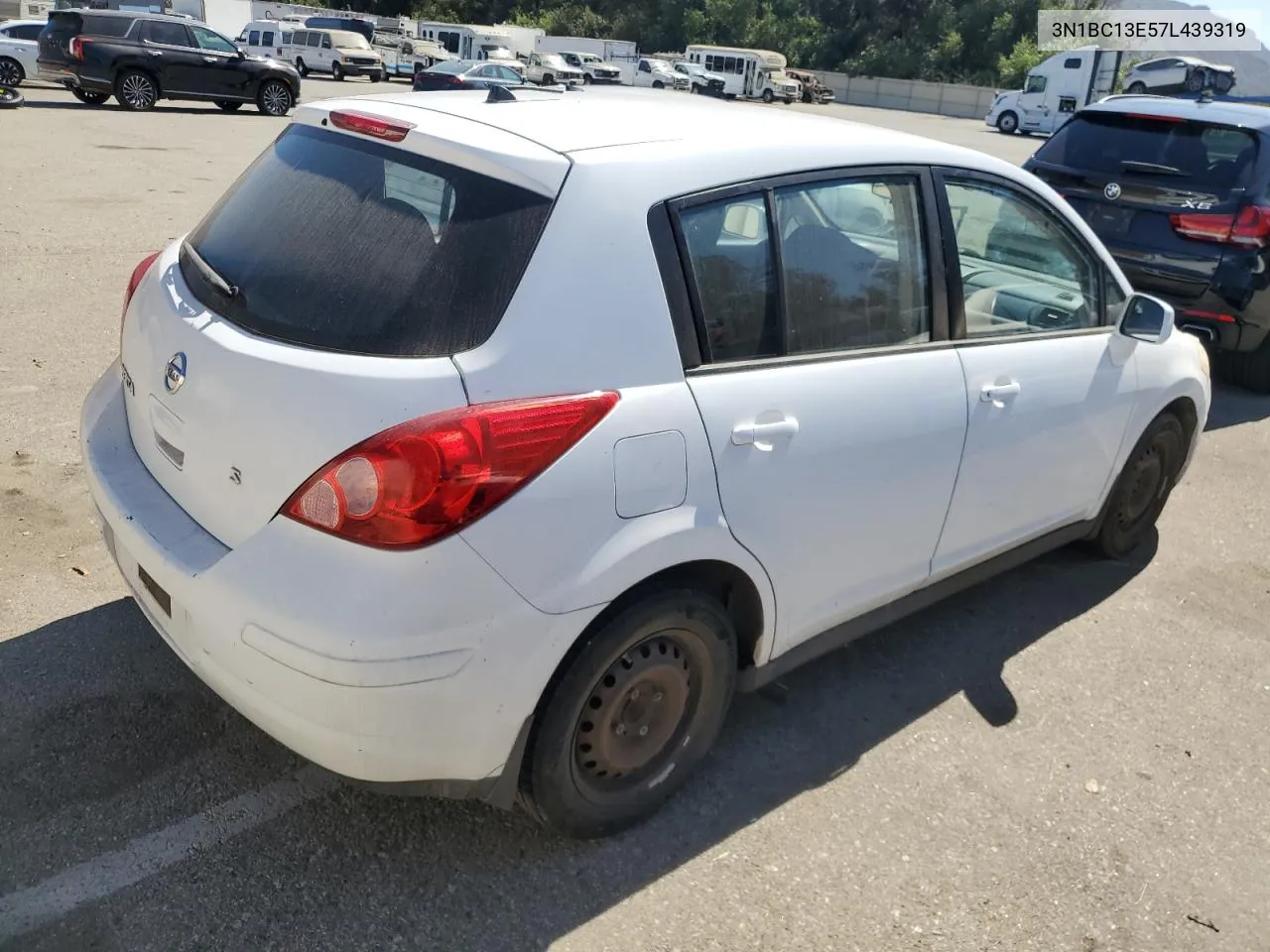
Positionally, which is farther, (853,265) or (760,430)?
(853,265)

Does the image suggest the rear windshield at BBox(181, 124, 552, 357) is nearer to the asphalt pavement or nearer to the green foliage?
the asphalt pavement

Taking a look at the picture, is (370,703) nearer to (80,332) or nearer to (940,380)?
(940,380)

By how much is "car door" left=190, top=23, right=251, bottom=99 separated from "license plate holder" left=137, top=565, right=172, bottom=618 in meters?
22.4

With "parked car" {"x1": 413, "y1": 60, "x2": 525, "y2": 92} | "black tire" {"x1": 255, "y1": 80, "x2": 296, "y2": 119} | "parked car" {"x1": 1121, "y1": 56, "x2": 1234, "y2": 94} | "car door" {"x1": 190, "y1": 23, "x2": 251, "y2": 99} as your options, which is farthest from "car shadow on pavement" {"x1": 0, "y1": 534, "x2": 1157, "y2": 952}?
"parked car" {"x1": 1121, "y1": 56, "x2": 1234, "y2": 94}

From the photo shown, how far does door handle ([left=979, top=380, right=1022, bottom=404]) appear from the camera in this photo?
3246 mm

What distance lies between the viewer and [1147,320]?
379cm

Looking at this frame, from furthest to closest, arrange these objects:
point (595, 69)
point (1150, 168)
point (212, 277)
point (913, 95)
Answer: point (913, 95)
point (595, 69)
point (1150, 168)
point (212, 277)

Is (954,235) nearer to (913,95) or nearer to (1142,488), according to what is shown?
(1142,488)

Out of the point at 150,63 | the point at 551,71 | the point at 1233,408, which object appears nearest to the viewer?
the point at 1233,408

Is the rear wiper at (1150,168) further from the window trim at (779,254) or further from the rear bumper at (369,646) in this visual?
the rear bumper at (369,646)

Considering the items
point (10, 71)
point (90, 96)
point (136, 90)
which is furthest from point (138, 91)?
point (10, 71)

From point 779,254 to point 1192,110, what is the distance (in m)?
5.38

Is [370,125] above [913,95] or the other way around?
the other way around

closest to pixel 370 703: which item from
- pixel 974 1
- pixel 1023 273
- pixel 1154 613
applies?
pixel 1023 273
